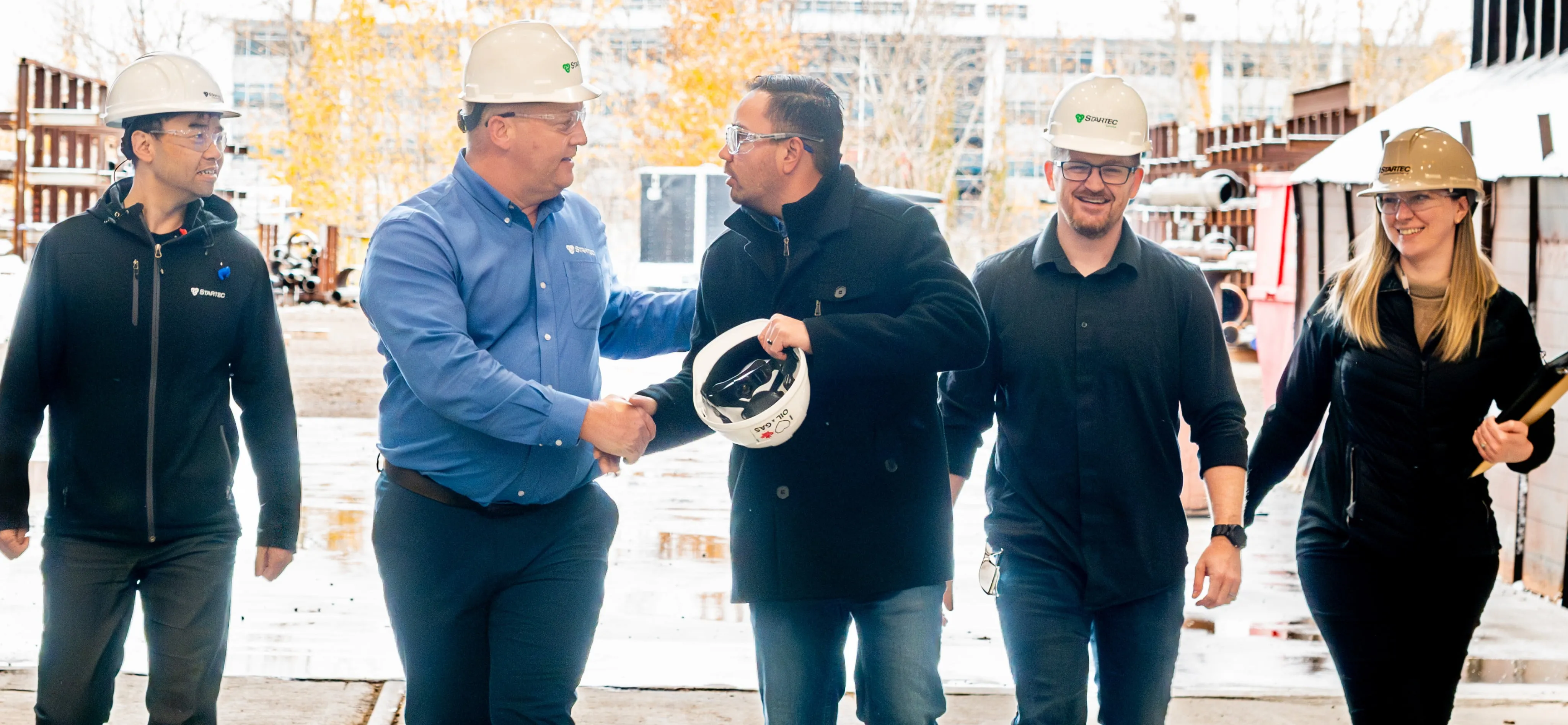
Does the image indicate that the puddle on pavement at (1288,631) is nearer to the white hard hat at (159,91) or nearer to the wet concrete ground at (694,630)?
the wet concrete ground at (694,630)

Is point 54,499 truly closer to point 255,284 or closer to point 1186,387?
point 255,284

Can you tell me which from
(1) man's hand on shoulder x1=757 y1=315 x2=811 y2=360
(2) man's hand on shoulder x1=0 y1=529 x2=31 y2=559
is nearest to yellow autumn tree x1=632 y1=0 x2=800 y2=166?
(2) man's hand on shoulder x1=0 y1=529 x2=31 y2=559

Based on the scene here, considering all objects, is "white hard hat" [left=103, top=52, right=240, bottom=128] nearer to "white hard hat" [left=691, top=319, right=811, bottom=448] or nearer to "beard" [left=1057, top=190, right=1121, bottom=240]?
"white hard hat" [left=691, top=319, right=811, bottom=448]

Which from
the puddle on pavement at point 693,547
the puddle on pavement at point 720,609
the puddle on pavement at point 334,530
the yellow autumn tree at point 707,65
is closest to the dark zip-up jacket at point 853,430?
the puddle on pavement at point 720,609

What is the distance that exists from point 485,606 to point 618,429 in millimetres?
526

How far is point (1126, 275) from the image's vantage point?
3.60 metres

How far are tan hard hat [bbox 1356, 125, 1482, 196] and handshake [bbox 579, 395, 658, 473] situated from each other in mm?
1815

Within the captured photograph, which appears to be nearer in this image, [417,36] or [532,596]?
[532,596]

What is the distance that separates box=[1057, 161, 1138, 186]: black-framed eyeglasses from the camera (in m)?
3.59

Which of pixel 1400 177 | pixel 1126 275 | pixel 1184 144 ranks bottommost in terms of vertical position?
pixel 1126 275

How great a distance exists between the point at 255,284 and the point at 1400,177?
9.01 feet

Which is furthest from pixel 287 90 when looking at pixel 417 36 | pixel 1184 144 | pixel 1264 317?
pixel 1264 317

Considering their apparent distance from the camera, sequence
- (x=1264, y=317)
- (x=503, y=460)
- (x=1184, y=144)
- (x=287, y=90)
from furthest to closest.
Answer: (x=287, y=90)
(x=1184, y=144)
(x=1264, y=317)
(x=503, y=460)

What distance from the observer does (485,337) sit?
136 inches
